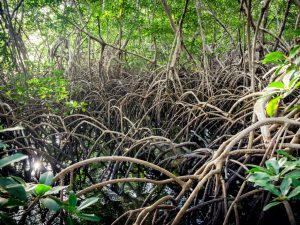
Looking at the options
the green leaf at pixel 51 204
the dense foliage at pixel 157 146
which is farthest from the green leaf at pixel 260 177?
the green leaf at pixel 51 204

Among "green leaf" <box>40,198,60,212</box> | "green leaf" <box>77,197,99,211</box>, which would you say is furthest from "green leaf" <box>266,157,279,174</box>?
"green leaf" <box>40,198,60,212</box>

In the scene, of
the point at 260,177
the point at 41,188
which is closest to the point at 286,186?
the point at 260,177

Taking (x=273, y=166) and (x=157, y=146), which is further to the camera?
(x=157, y=146)

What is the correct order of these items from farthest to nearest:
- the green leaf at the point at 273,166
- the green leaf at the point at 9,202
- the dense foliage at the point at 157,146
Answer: the dense foliage at the point at 157,146 → the green leaf at the point at 273,166 → the green leaf at the point at 9,202

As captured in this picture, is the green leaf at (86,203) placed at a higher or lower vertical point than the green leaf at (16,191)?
lower

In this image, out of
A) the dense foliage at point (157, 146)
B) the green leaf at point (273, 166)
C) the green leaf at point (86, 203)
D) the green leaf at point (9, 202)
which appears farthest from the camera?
the dense foliage at point (157, 146)

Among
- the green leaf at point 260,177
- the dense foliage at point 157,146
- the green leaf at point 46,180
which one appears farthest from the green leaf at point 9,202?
the green leaf at point 260,177

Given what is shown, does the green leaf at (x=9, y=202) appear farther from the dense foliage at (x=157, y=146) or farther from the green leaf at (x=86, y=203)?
the green leaf at (x=86, y=203)

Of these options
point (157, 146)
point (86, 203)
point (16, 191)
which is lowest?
point (157, 146)

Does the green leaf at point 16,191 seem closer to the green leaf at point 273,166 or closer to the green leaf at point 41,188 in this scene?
the green leaf at point 41,188

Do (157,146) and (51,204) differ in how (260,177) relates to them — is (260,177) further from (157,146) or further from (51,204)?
(157,146)

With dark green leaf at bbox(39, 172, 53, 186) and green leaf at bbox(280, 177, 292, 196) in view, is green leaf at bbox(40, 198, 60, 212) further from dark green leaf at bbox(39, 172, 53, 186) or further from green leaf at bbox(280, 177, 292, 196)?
green leaf at bbox(280, 177, 292, 196)

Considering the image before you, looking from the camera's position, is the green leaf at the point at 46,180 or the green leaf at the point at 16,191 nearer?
the green leaf at the point at 16,191

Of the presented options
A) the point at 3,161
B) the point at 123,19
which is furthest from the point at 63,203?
the point at 123,19
